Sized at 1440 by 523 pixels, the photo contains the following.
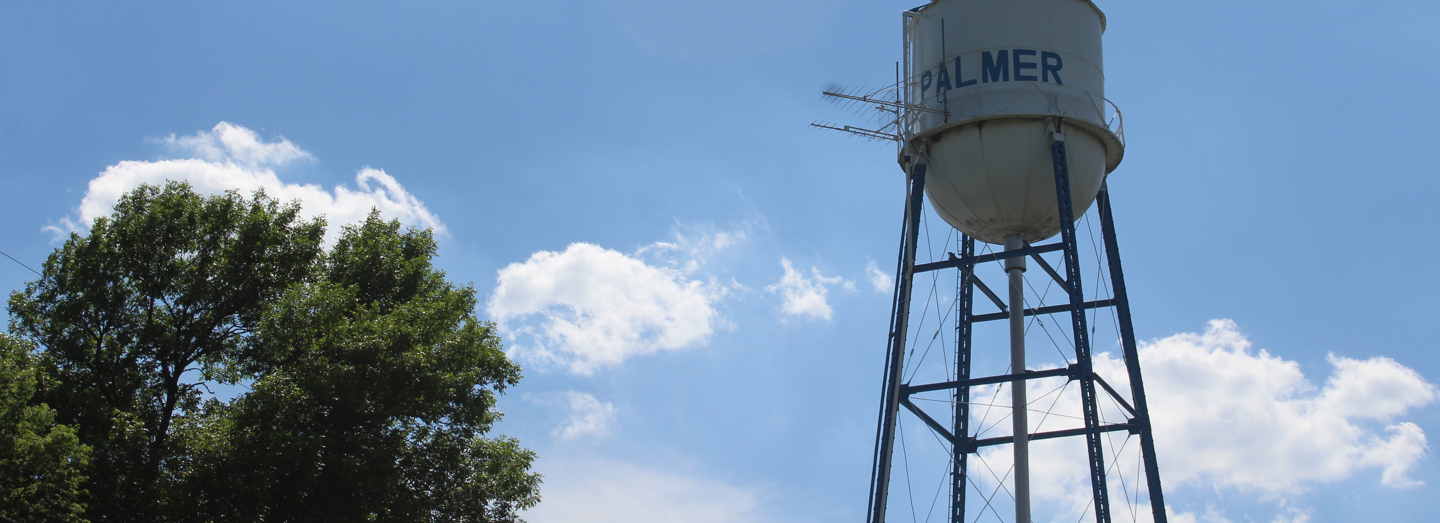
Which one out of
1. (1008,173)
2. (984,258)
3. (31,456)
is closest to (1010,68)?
(1008,173)

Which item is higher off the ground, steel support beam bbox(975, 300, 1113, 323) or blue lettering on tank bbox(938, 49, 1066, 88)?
blue lettering on tank bbox(938, 49, 1066, 88)

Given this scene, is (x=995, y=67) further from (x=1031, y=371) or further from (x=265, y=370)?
(x=265, y=370)

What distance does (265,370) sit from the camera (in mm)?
24516

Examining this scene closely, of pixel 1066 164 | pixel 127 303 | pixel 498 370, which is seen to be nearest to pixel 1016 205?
pixel 1066 164

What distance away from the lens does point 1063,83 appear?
74.3 ft

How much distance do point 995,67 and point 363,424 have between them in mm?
13351

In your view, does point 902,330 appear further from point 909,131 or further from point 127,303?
point 127,303

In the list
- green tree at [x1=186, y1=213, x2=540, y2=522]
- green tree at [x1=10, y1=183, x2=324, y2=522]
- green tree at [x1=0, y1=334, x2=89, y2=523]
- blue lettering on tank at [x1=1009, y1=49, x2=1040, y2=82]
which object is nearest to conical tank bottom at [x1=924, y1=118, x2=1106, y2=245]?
blue lettering on tank at [x1=1009, y1=49, x2=1040, y2=82]

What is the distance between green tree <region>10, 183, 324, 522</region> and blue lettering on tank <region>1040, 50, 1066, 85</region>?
50.4 ft

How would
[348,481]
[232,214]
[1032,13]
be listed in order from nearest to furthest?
1. [348,481]
2. [1032,13]
3. [232,214]

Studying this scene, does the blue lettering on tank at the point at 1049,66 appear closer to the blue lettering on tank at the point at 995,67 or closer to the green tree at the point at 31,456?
the blue lettering on tank at the point at 995,67

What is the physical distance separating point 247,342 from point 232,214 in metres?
2.62

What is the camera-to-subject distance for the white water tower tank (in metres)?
22.3

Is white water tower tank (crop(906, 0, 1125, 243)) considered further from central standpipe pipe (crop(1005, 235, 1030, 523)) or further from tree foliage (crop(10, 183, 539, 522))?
tree foliage (crop(10, 183, 539, 522))
